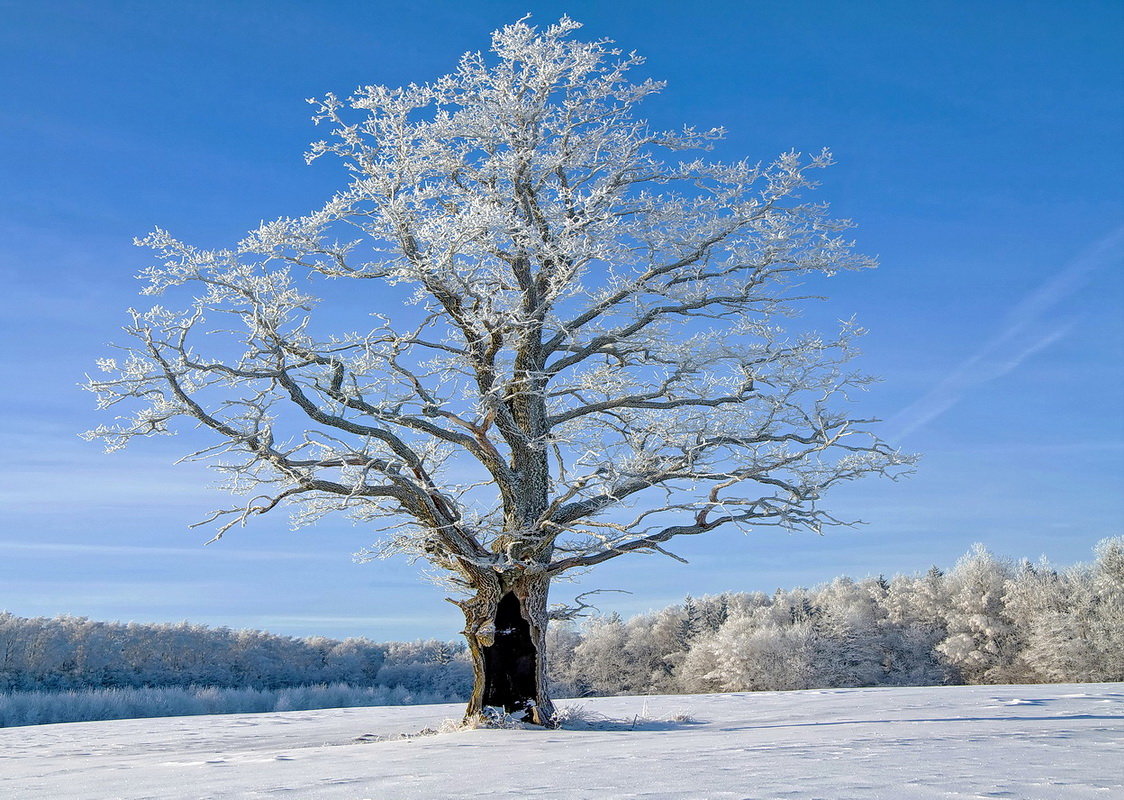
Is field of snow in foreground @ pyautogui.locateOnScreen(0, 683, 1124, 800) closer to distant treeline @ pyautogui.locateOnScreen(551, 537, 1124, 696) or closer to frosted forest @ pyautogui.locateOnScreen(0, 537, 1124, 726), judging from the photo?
frosted forest @ pyautogui.locateOnScreen(0, 537, 1124, 726)

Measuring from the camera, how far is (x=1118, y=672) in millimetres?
28312

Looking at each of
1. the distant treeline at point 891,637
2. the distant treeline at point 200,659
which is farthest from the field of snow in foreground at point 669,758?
the distant treeline at point 200,659

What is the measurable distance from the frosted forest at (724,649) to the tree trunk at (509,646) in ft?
48.9

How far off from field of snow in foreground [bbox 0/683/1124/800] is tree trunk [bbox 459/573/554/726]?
3.46 ft

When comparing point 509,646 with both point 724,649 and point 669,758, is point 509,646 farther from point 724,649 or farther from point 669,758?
point 724,649

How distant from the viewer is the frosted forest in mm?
29656

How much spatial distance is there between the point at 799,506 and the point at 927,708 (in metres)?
3.20

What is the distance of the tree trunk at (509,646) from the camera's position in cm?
1102

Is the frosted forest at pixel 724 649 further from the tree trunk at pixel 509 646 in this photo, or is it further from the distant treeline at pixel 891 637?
the tree trunk at pixel 509 646

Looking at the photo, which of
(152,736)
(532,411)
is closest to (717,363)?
(532,411)

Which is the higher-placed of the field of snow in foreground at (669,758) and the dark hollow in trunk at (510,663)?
the dark hollow in trunk at (510,663)

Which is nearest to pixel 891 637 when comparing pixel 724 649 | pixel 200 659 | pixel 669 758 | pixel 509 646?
pixel 724 649

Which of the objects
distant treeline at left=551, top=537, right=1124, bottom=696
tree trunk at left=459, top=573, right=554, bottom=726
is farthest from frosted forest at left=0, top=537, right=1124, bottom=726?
tree trunk at left=459, top=573, right=554, bottom=726

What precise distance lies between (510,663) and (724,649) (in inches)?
1044
